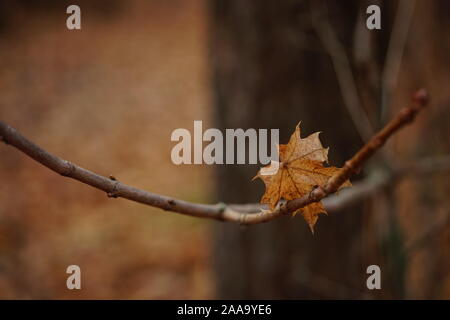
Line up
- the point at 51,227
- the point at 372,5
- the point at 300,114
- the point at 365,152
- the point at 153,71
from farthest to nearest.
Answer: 1. the point at 153,71
2. the point at 51,227
3. the point at 300,114
4. the point at 372,5
5. the point at 365,152

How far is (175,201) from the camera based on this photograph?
0.45 meters

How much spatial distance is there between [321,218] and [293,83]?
381 mm

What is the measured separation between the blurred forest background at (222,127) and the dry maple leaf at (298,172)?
626mm

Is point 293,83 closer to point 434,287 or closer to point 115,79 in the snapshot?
point 434,287

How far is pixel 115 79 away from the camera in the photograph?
5.67 metres

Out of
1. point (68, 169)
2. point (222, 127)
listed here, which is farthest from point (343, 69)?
point (68, 169)

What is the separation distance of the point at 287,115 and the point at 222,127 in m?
0.22

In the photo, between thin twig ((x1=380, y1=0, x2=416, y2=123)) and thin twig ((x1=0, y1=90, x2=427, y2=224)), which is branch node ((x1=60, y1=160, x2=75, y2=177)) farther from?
thin twig ((x1=380, y1=0, x2=416, y2=123))

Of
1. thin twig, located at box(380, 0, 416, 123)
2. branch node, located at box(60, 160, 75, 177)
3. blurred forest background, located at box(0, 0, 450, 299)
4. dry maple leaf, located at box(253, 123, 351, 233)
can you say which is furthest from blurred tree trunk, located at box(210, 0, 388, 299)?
branch node, located at box(60, 160, 75, 177)

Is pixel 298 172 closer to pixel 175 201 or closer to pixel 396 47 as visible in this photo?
pixel 175 201

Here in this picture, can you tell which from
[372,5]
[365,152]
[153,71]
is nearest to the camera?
[365,152]

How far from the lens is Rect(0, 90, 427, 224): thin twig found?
30cm

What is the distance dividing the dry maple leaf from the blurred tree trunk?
0.79 metres

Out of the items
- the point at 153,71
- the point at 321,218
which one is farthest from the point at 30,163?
the point at 321,218
